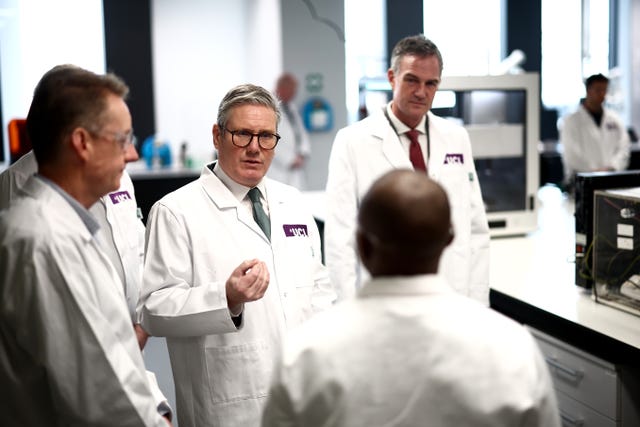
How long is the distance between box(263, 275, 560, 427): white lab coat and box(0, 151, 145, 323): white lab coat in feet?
3.57

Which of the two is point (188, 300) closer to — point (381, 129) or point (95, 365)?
point (95, 365)

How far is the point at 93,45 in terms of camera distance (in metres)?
6.22

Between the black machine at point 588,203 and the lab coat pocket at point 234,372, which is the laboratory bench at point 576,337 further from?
the lab coat pocket at point 234,372

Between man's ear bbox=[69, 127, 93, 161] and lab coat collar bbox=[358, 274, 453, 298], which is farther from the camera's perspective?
man's ear bbox=[69, 127, 93, 161]

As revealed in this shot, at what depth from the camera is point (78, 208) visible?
3.96 feet

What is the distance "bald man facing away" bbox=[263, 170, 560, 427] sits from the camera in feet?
3.07

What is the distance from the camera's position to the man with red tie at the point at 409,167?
7.61 feet

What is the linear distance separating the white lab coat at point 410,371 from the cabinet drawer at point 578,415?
124 cm

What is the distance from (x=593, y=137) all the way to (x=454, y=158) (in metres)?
3.69

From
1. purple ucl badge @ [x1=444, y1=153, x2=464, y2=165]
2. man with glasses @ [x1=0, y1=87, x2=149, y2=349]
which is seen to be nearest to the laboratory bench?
purple ucl badge @ [x1=444, y1=153, x2=464, y2=165]

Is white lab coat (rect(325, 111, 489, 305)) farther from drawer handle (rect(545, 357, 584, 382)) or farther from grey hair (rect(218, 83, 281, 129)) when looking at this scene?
grey hair (rect(218, 83, 281, 129))

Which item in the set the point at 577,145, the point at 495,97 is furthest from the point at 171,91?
the point at 495,97

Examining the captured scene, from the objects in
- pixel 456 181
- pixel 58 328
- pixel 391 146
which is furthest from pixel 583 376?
pixel 58 328

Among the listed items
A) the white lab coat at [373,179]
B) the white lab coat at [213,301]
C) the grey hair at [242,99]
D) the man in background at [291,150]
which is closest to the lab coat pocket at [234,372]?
the white lab coat at [213,301]
